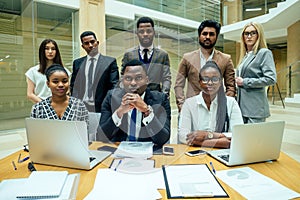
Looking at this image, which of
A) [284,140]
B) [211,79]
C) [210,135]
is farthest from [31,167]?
[284,140]

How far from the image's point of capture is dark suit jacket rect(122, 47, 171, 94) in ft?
3.95

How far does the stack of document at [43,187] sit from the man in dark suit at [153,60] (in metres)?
0.58

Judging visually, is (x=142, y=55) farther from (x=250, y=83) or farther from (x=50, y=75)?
(x=250, y=83)

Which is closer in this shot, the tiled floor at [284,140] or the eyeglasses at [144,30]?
the eyeglasses at [144,30]

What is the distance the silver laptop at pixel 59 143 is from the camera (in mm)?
926

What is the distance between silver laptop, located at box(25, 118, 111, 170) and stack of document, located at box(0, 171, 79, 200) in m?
0.09

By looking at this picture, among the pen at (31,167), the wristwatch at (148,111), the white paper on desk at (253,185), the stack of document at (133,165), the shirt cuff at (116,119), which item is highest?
the wristwatch at (148,111)

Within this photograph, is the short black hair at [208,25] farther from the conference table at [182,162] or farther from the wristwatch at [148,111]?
the conference table at [182,162]

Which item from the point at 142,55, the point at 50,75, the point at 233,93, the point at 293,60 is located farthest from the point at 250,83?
the point at 293,60

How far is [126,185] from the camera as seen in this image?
837 millimetres

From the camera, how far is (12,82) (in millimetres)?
4258

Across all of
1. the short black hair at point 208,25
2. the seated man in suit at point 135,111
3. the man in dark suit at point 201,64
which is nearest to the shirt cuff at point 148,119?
the seated man in suit at point 135,111

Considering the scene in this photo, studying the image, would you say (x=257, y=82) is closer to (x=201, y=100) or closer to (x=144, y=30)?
(x=201, y=100)

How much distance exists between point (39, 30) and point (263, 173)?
4299 mm
